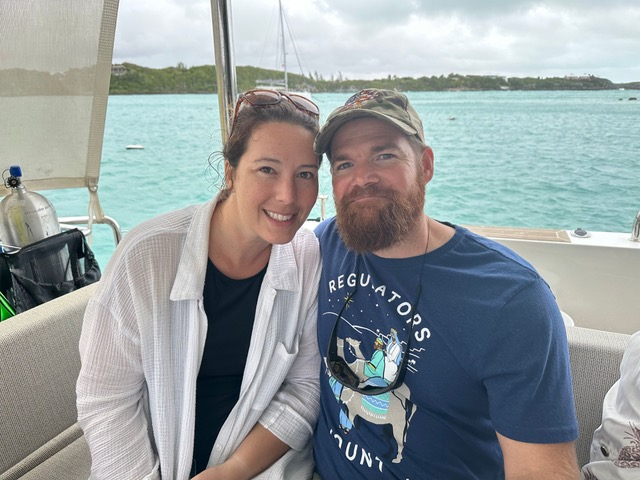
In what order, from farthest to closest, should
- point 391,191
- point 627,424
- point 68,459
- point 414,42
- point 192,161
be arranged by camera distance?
point 192,161
point 414,42
point 68,459
point 391,191
point 627,424

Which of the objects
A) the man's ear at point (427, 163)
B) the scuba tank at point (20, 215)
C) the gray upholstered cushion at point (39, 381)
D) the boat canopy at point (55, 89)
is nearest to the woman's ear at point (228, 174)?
the man's ear at point (427, 163)

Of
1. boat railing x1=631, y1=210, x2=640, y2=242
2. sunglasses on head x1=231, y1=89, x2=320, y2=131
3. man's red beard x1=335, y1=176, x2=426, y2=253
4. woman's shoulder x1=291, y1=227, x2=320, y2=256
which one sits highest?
sunglasses on head x1=231, y1=89, x2=320, y2=131

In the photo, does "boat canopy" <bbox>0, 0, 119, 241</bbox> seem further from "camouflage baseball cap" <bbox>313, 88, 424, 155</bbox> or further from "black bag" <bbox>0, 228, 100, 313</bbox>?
"camouflage baseball cap" <bbox>313, 88, 424, 155</bbox>

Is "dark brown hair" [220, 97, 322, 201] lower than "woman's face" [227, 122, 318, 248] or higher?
higher

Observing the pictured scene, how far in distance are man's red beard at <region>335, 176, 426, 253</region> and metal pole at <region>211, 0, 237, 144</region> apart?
1.12 meters

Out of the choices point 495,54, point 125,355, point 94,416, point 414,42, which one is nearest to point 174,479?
point 94,416

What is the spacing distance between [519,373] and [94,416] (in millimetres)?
980

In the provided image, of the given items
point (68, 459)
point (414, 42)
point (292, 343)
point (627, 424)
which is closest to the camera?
point (627, 424)

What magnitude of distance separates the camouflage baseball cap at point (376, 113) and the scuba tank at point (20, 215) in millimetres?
1330

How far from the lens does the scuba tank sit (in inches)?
68.7

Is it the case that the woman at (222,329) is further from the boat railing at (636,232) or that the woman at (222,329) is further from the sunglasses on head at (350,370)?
the boat railing at (636,232)

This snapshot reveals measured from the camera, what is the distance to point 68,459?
1382 mm

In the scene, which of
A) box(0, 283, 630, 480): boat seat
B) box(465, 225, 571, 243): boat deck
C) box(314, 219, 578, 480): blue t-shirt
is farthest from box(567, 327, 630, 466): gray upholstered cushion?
box(465, 225, 571, 243): boat deck

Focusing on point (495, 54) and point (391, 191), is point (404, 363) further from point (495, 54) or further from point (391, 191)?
point (495, 54)
